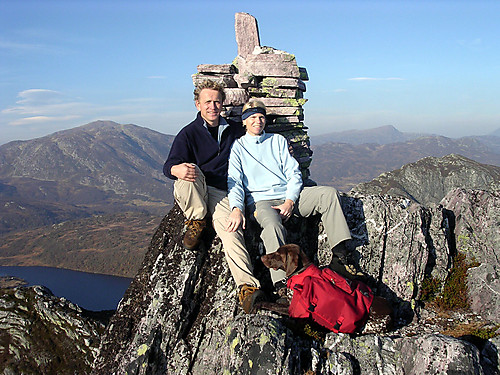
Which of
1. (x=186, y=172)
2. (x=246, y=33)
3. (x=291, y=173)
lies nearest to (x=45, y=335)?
(x=186, y=172)

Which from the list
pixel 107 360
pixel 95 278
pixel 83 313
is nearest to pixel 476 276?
pixel 107 360

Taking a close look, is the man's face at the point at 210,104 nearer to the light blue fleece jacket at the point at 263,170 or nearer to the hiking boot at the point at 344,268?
the light blue fleece jacket at the point at 263,170

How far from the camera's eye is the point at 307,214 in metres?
8.67

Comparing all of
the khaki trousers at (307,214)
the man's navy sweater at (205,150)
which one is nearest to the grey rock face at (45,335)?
the man's navy sweater at (205,150)

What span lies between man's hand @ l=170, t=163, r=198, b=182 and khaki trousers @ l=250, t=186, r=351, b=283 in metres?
1.52

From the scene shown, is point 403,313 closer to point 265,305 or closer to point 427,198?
point 265,305

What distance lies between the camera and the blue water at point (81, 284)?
106 meters

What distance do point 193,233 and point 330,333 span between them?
11.5 ft

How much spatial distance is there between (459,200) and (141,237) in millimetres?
176348

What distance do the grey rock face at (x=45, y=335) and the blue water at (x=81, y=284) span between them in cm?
8988

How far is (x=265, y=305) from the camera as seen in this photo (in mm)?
7172

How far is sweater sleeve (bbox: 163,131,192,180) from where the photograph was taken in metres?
8.67

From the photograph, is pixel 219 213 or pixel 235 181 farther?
pixel 235 181

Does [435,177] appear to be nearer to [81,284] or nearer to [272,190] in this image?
[272,190]
